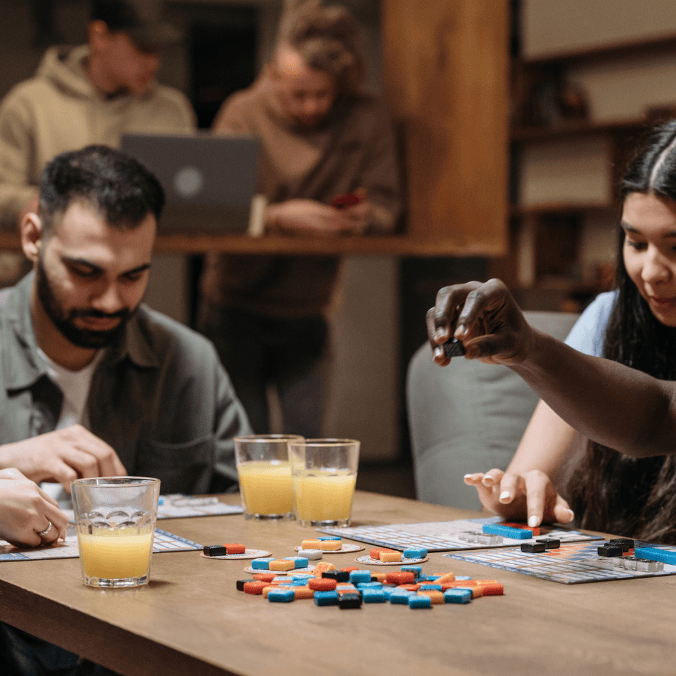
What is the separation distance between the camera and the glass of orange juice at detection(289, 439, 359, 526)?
4.25 feet

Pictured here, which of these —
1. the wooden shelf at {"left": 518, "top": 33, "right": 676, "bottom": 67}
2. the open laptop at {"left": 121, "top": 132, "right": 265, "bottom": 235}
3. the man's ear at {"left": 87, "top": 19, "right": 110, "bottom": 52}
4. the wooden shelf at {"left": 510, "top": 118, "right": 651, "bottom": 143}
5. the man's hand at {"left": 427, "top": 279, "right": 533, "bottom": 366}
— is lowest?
the man's hand at {"left": 427, "top": 279, "right": 533, "bottom": 366}

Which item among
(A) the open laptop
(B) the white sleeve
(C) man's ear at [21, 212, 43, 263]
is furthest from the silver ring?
(A) the open laptop

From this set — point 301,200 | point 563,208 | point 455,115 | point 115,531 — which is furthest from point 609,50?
point 115,531

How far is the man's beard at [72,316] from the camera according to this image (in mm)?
1766

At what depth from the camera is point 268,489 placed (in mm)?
1386

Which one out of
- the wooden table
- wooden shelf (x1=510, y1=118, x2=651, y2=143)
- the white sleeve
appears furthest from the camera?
wooden shelf (x1=510, y1=118, x2=651, y2=143)

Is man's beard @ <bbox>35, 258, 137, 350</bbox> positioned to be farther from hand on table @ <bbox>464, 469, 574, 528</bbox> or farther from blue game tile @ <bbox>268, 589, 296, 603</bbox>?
blue game tile @ <bbox>268, 589, 296, 603</bbox>

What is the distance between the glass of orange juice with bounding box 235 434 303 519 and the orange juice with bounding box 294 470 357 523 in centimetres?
7

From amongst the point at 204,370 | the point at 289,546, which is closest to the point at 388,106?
the point at 204,370

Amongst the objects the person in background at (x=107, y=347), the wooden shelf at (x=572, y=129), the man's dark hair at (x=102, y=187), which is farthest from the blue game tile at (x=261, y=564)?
the wooden shelf at (x=572, y=129)

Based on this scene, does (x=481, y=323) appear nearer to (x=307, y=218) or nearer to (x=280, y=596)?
(x=280, y=596)

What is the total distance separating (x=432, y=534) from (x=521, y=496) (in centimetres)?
16

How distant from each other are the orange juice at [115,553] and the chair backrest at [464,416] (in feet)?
3.79

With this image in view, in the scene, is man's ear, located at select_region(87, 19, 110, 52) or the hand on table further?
man's ear, located at select_region(87, 19, 110, 52)
